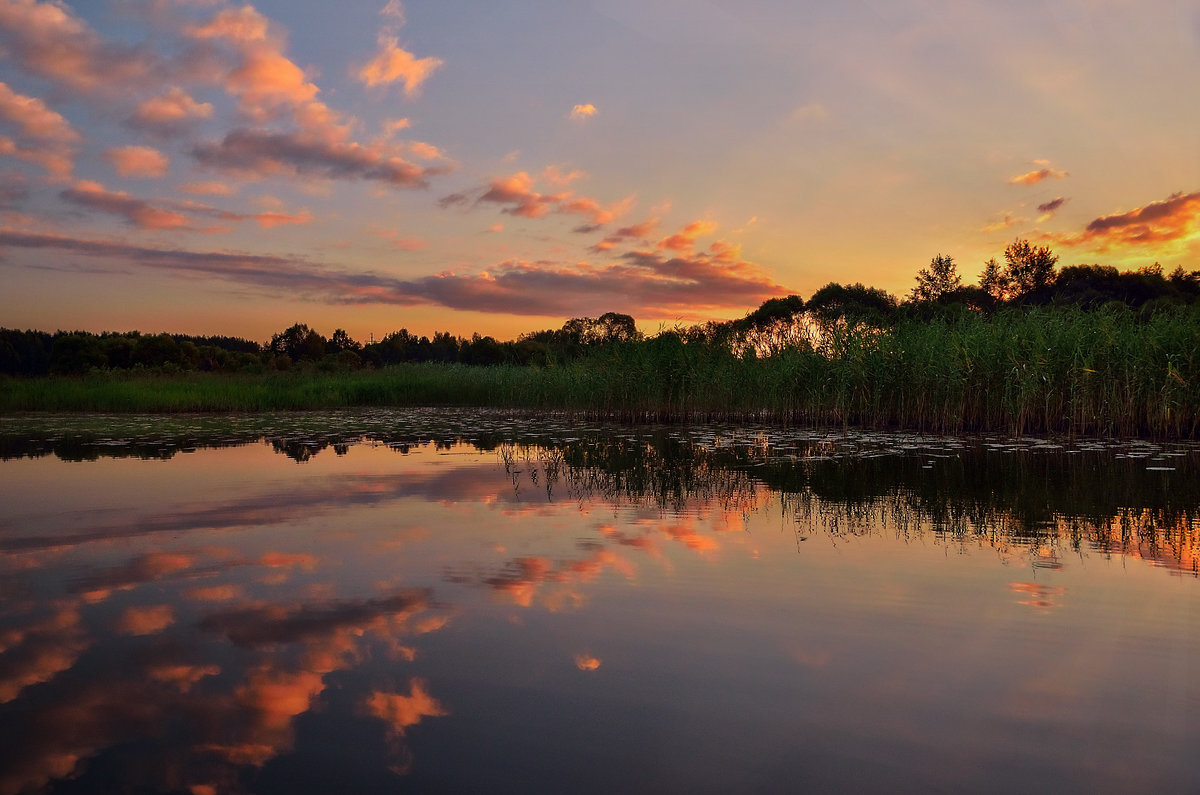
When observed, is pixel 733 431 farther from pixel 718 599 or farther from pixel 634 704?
pixel 634 704

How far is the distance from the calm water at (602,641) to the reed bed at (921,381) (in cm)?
743

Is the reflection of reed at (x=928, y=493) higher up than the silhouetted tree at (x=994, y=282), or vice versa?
the silhouetted tree at (x=994, y=282)

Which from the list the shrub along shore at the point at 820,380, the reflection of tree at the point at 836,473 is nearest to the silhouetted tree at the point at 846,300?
the shrub along shore at the point at 820,380

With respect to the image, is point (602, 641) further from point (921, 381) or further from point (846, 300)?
point (846, 300)

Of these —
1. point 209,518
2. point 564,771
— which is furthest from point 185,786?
point 209,518

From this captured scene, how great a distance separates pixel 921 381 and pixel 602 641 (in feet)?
47.2

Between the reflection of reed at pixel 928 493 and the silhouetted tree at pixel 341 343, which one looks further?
the silhouetted tree at pixel 341 343

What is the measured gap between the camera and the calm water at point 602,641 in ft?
7.47

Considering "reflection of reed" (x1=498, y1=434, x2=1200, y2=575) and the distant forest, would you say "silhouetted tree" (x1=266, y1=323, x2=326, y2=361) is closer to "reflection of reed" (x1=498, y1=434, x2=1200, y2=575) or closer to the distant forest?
the distant forest

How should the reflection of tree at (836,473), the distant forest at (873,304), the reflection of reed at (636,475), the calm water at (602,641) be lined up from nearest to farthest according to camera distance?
the calm water at (602,641) < the reflection of tree at (836,473) < the reflection of reed at (636,475) < the distant forest at (873,304)

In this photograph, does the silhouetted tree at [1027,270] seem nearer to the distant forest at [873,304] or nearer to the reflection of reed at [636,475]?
the distant forest at [873,304]

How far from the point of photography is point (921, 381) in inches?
621

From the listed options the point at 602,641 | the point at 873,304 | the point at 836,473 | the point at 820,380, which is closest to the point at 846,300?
the point at 873,304

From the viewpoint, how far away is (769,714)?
2.55 m
